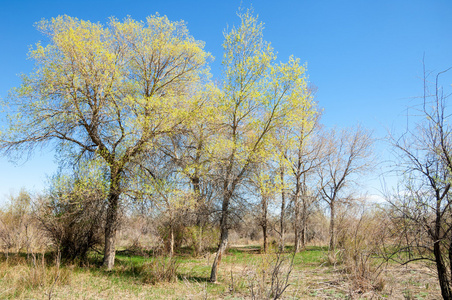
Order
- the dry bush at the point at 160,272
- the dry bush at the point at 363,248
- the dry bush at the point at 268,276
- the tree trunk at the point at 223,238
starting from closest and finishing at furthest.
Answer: the dry bush at the point at 268,276 < the dry bush at the point at 363,248 < the dry bush at the point at 160,272 < the tree trunk at the point at 223,238

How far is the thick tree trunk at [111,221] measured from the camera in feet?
36.7

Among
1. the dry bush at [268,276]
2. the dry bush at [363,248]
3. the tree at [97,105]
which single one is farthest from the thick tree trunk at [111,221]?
the dry bush at [363,248]

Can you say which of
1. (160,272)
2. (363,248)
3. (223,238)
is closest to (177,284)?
(160,272)

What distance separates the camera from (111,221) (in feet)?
37.2

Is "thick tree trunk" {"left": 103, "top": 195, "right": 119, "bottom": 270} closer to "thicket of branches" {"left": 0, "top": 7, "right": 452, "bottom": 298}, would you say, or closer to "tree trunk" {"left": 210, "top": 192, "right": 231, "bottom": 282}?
"thicket of branches" {"left": 0, "top": 7, "right": 452, "bottom": 298}

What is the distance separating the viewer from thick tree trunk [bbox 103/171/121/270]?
440 inches

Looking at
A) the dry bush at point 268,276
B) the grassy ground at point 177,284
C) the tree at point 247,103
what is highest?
the tree at point 247,103

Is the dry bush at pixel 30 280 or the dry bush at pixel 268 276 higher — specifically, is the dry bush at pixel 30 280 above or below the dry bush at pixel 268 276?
below

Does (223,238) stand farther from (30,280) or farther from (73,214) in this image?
(73,214)

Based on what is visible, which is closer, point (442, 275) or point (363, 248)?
point (442, 275)

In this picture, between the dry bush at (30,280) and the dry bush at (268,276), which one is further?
the dry bush at (30,280)

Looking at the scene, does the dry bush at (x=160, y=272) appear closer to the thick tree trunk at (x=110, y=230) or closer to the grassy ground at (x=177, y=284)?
the grassy ground at (x=177, y=284)

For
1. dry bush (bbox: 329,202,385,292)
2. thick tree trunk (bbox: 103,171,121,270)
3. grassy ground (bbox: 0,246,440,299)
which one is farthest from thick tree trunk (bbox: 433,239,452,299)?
thick tree trunk (bbox: 103,171,121,270)

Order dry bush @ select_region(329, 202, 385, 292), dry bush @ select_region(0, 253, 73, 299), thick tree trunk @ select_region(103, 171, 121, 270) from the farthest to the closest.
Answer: thick tree trunk @ select_region(103, 171, 121, 270)
dry bush @ select_region(329, 202, 385, 292)
dry bush @ select_region(0, 253, 73, 299)
